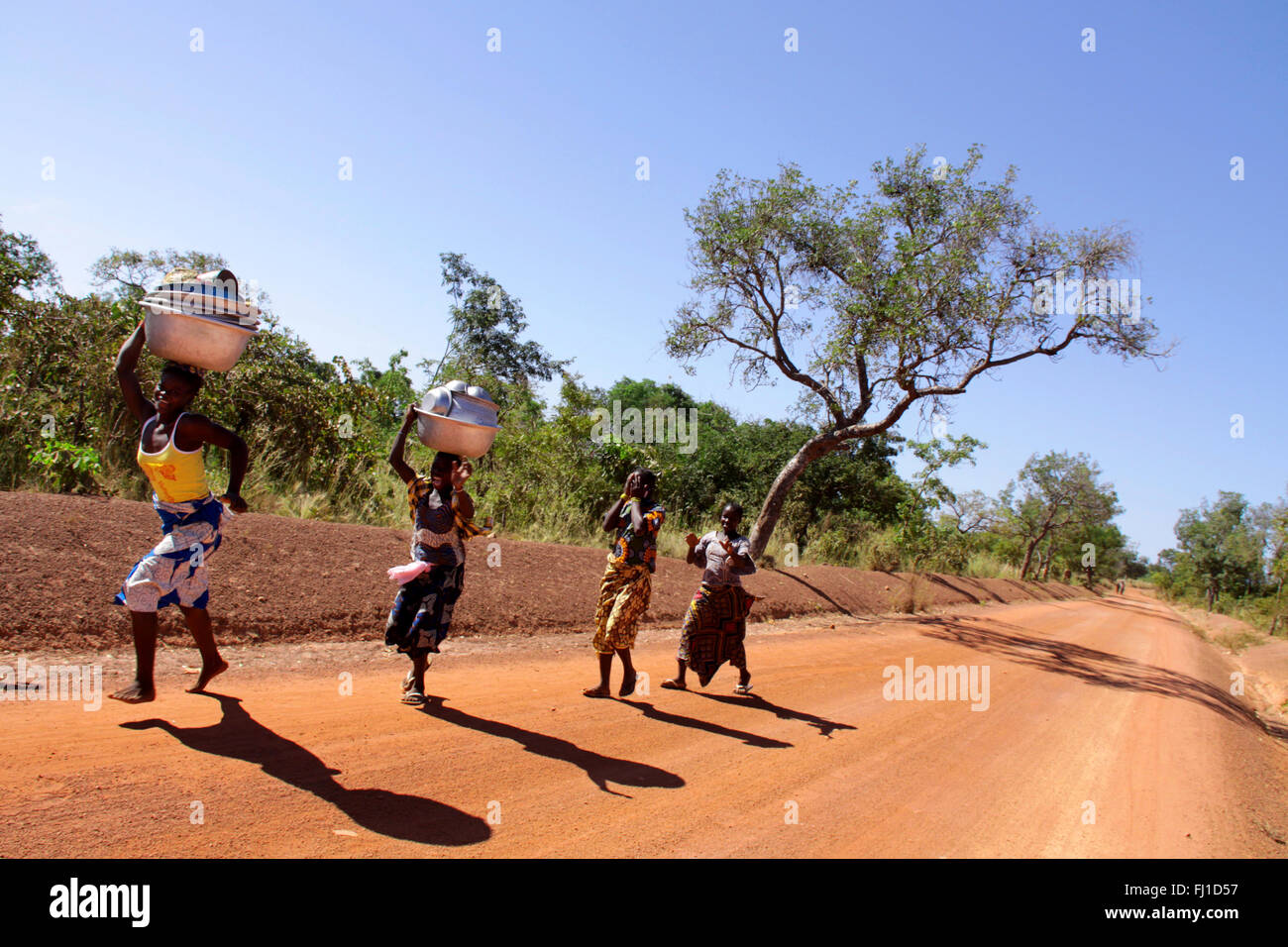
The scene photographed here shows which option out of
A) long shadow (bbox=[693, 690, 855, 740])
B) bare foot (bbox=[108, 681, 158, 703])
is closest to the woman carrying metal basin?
bare foot (bbox=[108, 681, 158, 703])

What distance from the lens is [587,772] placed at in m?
4.23

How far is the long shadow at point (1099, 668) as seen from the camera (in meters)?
10.3

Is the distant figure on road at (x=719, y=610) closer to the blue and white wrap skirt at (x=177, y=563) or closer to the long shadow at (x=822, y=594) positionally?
the blue and white wrap skirt at (x=177, y=563)

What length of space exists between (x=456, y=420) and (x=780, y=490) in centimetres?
1267

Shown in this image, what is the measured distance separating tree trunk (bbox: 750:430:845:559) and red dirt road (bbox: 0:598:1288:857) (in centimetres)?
820

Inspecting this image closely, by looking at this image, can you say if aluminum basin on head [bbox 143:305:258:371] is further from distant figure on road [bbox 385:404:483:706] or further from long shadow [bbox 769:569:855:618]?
long shadow [bbox 769:569:855:618]

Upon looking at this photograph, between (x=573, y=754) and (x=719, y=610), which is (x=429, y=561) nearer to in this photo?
(x=573, y=754)

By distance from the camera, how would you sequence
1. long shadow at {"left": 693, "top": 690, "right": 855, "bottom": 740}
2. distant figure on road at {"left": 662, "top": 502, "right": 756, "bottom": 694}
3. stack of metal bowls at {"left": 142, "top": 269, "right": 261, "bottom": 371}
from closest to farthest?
stack of metal bowls at {"left": 142, "top": 269, "right": 261, "bottom": 371}
long shadow at {"left": 693, "top": 690, "right": 855, "bottom": 740}
distant figure on road at {"left": 662, "top": 502, "right": 756, "bottom": 694}

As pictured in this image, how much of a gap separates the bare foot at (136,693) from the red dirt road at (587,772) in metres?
0.09

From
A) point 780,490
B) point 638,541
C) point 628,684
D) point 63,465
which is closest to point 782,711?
point 628,684

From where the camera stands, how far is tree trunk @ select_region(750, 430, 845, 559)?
16047mm

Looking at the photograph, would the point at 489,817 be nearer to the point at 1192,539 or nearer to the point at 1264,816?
the point at 1264,816
